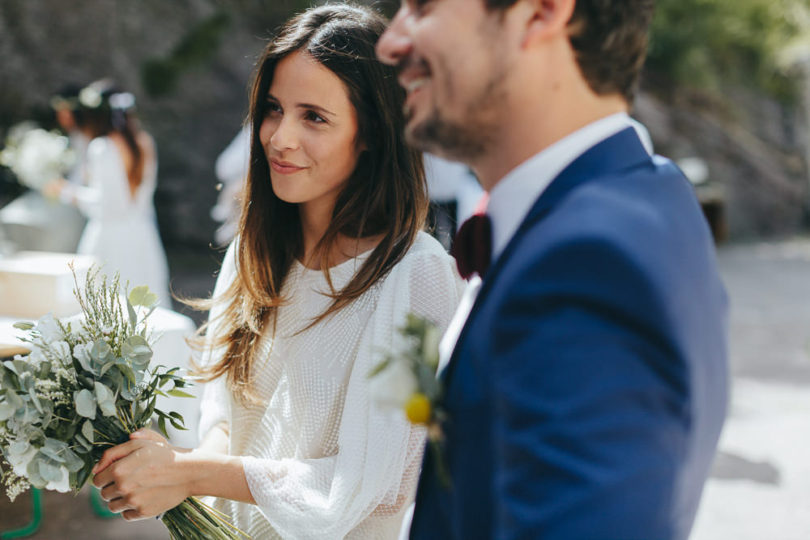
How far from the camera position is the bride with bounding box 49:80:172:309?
5.71m

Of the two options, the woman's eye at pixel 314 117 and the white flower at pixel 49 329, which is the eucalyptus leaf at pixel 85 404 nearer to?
the white flower at pixel 49 329

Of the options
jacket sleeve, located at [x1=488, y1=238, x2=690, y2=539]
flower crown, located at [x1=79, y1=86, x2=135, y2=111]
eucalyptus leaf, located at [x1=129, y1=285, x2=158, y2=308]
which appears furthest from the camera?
flower crown, located at [x1=79, y1=86, x2=135, y2=111]

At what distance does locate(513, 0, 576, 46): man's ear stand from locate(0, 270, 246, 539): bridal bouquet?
1005mm

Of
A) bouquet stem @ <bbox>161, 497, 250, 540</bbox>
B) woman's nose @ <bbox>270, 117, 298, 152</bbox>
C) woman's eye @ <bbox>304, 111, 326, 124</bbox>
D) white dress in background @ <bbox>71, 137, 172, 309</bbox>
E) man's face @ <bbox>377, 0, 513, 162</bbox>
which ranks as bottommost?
white dress in background @ <bbox>71, 137, 172, 309</bbox>

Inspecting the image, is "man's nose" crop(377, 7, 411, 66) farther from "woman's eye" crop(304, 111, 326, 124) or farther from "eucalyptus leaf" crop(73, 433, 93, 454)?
"eucalyptus leaf" crop(73, 433, 93, 454)

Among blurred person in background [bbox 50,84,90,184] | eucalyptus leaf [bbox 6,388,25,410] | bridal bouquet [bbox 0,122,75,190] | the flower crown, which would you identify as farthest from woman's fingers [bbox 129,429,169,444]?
blurred person in background [bbox 50,84,90,184]

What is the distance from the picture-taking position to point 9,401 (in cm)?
143

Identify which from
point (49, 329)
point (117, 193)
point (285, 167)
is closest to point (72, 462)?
point (49, 329)

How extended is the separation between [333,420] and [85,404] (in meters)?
0.49

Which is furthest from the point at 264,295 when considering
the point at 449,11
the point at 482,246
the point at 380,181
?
the point at 449,11

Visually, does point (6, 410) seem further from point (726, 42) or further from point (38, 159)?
point (726, 42)

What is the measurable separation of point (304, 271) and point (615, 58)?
3.41ft

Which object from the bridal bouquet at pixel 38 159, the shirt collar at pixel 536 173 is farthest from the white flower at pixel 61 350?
the bridal bouquet at pixel 38 159

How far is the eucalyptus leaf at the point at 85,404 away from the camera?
4.72ft
